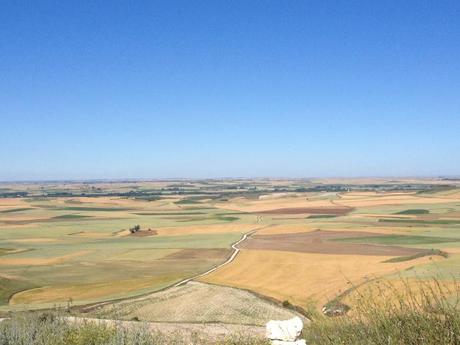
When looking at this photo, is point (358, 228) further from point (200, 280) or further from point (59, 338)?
point (59, 338)

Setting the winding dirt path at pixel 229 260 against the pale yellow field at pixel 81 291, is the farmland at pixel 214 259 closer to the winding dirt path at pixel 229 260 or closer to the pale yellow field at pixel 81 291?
the pale yellow field at pixel 81 291

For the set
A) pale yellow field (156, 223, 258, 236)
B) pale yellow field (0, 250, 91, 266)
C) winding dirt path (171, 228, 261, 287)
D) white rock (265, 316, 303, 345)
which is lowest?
pale yellow field (0, 250, 91, 266)

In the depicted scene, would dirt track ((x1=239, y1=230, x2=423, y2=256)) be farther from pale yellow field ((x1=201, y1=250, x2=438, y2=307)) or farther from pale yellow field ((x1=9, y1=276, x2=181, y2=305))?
pale yellow field ((x1=9, y1=276, x2=181, y2=305))

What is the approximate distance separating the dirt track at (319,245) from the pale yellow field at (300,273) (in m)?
3.61

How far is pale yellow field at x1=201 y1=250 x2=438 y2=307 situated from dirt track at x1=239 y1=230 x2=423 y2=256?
3.61 metres

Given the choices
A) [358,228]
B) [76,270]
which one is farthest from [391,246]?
[76,270]

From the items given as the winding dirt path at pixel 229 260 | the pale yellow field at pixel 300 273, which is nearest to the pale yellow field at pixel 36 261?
the winding dirt path at pixel 229 260

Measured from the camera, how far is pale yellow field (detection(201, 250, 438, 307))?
3741 centimetres

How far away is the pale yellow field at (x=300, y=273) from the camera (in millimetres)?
37406

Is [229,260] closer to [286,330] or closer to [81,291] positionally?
[81,291]

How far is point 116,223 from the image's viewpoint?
344ft

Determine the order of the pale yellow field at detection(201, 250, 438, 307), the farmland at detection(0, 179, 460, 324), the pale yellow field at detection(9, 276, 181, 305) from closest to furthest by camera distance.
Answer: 1. the farmland at detection(0, 179, 460, 324)
2. the pale yellow field at detection(201, 250, 438, 307)
3. the pale yellow field at detection(9, 276, 181, 305)

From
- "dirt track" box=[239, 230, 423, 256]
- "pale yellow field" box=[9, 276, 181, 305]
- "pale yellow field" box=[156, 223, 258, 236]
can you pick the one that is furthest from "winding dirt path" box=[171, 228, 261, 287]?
"pale yellow field" box=[156, 223, 258, 236]

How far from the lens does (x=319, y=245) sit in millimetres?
63906
